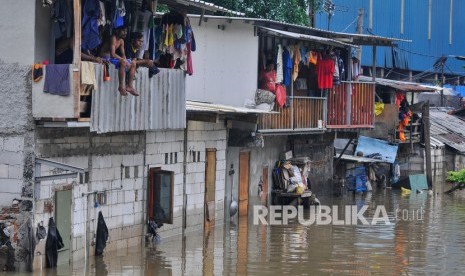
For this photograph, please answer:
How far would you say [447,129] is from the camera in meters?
38.6

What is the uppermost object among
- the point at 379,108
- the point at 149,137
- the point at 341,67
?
the point at 341,67

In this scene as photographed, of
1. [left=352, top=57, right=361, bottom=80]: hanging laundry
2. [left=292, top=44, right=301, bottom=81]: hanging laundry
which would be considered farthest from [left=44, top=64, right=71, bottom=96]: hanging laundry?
[left=352, top=57, right=361, bottom=80]: hanging laundry

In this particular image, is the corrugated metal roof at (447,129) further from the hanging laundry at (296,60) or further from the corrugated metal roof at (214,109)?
the corrugated metal roof at (214,109)

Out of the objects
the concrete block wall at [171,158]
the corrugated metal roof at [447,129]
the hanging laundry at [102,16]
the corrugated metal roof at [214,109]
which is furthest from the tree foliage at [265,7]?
the hanging laundry at [102,16]

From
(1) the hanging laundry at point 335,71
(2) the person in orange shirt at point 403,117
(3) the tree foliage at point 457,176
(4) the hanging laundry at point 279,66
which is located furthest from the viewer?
(2) the person in orange shirt at point 403,117

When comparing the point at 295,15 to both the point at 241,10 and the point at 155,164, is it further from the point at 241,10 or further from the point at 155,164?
the point at 155,164

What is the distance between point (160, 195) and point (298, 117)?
21.2 ft

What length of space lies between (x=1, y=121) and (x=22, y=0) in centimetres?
176

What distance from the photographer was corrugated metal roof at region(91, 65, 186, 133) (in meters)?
15.3

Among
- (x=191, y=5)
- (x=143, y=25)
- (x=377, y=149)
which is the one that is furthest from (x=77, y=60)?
(x=377, y=149)

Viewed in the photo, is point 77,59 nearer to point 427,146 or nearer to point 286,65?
point 286,65

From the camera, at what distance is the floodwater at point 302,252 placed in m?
16.9

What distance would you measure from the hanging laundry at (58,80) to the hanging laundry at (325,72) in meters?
11.7

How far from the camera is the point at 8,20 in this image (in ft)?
48.7
